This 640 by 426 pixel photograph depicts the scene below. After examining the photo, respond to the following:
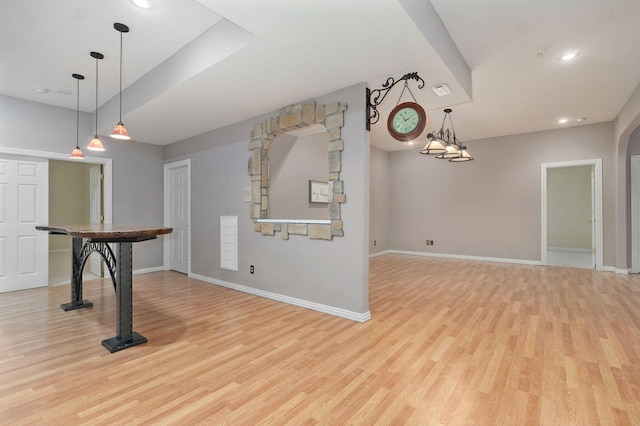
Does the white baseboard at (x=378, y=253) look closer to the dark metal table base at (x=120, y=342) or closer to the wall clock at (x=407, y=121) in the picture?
the wall clock at (x=407, y=121)

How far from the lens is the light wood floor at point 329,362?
5.64 feet

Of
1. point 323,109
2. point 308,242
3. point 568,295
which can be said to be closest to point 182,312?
point 308,242

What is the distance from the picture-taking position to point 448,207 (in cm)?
712

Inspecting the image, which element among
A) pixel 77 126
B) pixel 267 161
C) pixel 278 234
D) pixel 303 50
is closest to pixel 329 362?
pixel 278 234

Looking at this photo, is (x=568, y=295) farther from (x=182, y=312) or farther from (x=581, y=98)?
(x=182, y=312)

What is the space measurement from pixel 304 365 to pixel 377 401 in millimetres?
628

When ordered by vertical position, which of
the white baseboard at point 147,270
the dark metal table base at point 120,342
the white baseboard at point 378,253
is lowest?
the dark metal table base at point 120,342

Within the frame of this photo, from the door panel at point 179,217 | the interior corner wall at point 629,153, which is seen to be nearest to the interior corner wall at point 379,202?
the door panel at point 179,217

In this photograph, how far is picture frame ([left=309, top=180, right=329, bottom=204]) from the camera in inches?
217

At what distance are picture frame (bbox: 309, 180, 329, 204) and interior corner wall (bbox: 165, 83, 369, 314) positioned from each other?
144 centimetres

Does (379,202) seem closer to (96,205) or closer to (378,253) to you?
(378,253)

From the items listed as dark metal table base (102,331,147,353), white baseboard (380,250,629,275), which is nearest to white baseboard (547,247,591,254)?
white baseboard (380,250,629,275)

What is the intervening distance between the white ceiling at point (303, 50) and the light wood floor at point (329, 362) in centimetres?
246

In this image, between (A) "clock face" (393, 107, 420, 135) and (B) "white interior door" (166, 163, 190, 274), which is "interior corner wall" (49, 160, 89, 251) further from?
(A) "clock face" (393, 107, 420, 135)
